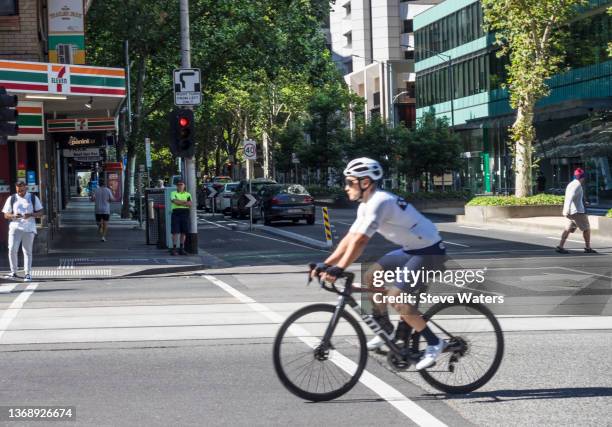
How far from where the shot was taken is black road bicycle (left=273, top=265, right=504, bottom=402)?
7656mm

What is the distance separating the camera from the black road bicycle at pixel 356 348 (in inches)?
301

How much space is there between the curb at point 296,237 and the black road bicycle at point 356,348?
1997 cm

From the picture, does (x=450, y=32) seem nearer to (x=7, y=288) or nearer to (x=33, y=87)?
(x=33, y=87)

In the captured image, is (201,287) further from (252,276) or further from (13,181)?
(13,181)

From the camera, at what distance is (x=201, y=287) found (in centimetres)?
1780

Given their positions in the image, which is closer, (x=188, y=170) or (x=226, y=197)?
(x=188, y=170)

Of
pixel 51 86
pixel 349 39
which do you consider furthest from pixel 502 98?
pixel 349 39

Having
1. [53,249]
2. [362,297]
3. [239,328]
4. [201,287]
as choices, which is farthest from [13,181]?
[362,297]

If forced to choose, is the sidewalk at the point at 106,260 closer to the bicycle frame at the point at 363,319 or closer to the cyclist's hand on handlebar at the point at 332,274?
the bicycle frame at the point at 363,319

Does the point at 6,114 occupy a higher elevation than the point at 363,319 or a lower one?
higher

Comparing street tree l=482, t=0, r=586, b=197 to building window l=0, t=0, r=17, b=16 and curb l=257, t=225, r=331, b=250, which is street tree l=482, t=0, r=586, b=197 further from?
building window l=0, t=0, r=17, b=16

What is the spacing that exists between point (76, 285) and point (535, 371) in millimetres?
11684

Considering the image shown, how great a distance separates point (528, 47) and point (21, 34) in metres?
18.2

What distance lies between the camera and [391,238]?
7738 millimetres
